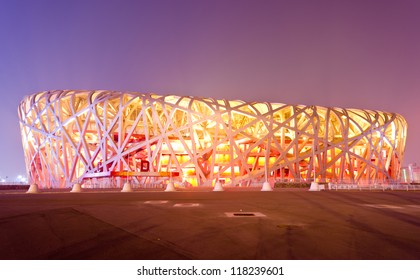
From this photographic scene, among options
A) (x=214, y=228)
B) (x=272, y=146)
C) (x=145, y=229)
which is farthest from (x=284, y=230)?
(x=272, y=146)

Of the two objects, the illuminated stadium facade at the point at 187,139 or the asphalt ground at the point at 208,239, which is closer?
the asphalt ground at the point at 208,239

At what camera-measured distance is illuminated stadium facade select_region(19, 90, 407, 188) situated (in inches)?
2089

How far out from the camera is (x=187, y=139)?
5825 cm

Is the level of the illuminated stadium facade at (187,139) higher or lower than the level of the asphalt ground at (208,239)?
higher

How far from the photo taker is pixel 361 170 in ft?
200

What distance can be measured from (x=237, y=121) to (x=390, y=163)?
30.4 m

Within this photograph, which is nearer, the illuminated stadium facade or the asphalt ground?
the asphalt ground

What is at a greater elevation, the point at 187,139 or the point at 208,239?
the point at 187,139

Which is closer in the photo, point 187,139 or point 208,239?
point 208,239

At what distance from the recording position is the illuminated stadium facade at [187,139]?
5306 cm

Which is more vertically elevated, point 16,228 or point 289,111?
point 289,111

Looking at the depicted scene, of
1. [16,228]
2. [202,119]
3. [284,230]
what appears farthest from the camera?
[202,119]

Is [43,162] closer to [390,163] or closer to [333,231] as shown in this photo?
[333,231]

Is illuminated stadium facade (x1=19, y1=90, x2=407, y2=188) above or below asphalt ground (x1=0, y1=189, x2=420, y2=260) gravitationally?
above
